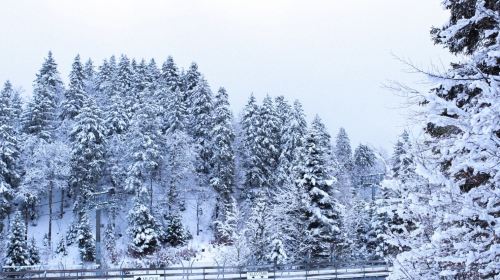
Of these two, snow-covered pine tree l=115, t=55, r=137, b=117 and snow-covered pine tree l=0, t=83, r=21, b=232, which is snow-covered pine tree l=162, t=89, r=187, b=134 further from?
snow-covered pine tree l=0, t=83, r=21, b=232

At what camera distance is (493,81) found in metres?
4.49

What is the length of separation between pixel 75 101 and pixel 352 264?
3815cm

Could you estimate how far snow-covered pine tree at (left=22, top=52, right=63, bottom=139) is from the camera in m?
52.7

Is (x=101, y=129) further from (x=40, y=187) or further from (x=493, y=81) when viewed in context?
(x=493, y=81)

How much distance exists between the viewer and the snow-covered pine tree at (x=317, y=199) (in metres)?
33.0

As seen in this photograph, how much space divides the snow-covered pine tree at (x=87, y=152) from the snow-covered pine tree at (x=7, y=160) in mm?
5552

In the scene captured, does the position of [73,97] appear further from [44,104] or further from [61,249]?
[61,249]

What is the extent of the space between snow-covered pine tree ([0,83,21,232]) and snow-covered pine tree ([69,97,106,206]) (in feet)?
18.2

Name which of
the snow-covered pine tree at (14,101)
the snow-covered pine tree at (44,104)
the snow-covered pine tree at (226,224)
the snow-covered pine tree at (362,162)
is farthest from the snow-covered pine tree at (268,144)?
the snow-covered pine tree at (362,162)

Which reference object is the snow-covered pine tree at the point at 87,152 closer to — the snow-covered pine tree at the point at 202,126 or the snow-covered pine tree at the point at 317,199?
the snow-covered pine tree at the point at 202,126

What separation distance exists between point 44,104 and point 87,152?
977cm

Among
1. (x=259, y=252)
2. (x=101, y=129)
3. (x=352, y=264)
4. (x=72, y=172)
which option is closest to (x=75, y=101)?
(x=101, y=129)

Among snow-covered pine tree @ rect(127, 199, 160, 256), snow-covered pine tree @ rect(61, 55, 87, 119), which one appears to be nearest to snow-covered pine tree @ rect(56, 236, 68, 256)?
snow-covered pine tree @ rect(127, 199, 160, 256)

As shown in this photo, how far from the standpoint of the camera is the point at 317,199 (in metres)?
Result: 33.5
